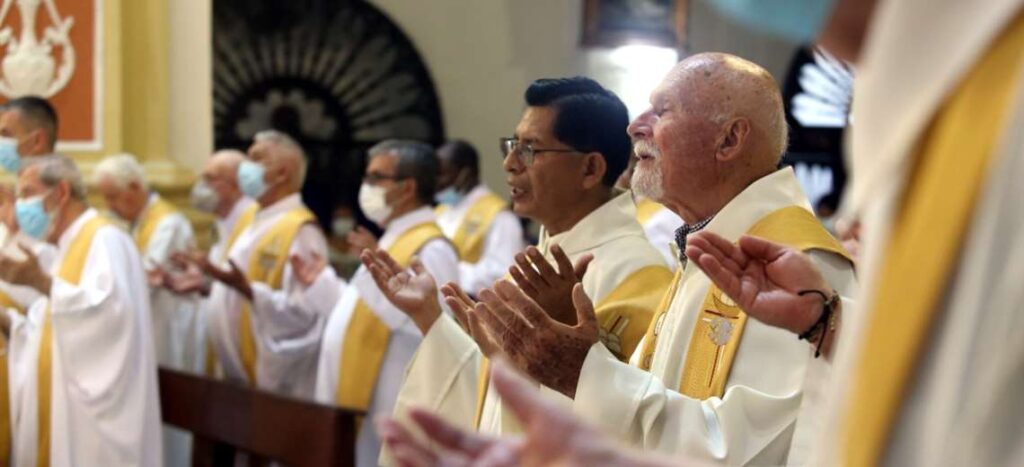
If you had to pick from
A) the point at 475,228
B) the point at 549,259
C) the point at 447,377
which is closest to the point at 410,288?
the point at 447,377

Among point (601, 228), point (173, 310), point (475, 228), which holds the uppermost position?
point (601, 228)

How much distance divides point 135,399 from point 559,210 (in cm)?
262

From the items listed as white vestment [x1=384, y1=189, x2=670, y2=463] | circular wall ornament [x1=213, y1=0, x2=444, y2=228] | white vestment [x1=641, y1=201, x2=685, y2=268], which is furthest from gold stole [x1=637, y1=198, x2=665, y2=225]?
circular wall ornament [x1=213, y1=0, x2=444, y2=228]

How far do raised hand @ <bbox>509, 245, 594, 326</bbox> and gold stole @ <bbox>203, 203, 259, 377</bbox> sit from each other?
18.5ft

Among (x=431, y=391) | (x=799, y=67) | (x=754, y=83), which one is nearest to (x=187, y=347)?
(x=431, y=391)

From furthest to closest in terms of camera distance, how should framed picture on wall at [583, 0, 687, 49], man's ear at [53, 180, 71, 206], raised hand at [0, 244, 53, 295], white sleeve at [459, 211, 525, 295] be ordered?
framed picture on wall at [583, 0, 687, 49]
white sleeve at [459, 211, 525, 295]
man's ear at [53, 180, 71, 206]
raised hand at [0, 244, 53, 295]

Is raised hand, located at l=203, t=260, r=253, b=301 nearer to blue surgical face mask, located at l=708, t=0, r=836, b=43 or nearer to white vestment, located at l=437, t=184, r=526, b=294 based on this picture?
white vestment, located at l=437, t=184, r=526, b=294

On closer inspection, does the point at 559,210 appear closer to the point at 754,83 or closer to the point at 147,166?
the point at 754,83

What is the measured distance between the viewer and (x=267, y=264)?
8109 millimetres

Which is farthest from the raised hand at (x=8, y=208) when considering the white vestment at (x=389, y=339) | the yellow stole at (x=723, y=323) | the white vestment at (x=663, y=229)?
the yellow stole at (x=723, y=323)

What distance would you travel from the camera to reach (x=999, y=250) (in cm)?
119

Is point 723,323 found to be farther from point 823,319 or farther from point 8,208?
point 8,208

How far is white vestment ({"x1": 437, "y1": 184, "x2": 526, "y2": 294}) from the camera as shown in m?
8.98

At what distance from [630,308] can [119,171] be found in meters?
5.21
